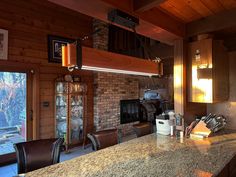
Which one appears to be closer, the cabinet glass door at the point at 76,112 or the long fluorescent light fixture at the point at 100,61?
the long fluorescent light fixture at the point at 100,61

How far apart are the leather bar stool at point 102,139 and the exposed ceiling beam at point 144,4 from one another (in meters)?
1.36

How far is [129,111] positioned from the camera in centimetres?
612

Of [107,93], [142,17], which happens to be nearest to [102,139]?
[142,17]

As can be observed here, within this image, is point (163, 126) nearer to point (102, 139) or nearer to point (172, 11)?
point (102, 139)

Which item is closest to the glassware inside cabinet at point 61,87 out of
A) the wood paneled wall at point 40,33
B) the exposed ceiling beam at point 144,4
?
the wood paneled wall at point 40,33

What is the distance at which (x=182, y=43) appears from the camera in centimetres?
278

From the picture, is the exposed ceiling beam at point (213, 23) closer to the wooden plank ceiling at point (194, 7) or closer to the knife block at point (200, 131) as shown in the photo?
the wooden plank ceiling at point (194, 7)

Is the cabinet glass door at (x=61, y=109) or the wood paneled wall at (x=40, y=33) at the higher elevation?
the wood paneled wall at (x=40, y=33)

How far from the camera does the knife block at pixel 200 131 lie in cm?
240

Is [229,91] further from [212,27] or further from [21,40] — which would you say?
[21,40]

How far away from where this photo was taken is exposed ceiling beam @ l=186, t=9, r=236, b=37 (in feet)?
7.53

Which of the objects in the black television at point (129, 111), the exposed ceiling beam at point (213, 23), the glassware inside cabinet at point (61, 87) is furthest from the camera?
the black television at point (129, 111)

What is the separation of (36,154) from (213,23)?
2.45m

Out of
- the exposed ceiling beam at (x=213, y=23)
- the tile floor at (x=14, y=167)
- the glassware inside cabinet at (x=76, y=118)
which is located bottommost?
the tile floor at (x=14, y=167)
